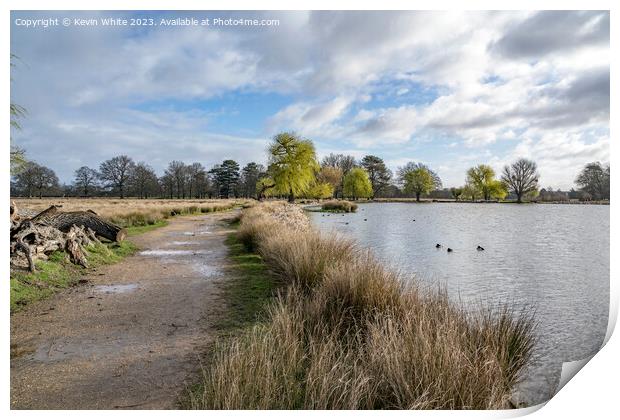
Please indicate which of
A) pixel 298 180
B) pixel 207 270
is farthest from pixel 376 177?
pixel 298 180

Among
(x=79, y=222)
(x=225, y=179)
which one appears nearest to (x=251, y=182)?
(x=225, y=179)

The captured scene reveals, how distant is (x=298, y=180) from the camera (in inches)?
1127

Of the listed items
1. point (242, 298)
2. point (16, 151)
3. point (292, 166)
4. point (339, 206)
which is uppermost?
point (292, 166)

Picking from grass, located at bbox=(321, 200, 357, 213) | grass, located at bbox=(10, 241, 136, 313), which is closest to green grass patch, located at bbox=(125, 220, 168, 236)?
grass, located at bbox=(10, 241, 136, 313)

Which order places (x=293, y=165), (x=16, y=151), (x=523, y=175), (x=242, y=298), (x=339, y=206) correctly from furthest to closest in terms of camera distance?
(x=339, y=206), (x=293, y=165), (x=523, y=175), (x=242, y=298), (x=16, y=151)

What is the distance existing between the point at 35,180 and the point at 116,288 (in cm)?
205

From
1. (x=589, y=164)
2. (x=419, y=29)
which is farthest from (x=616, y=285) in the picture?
(x=419, y=29)

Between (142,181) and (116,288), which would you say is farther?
(142,181)

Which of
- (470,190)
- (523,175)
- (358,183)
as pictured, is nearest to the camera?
(523,175)

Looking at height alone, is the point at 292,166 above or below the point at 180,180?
above

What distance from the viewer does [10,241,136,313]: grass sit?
17.1ft

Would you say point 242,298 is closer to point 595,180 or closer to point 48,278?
point 48,278
